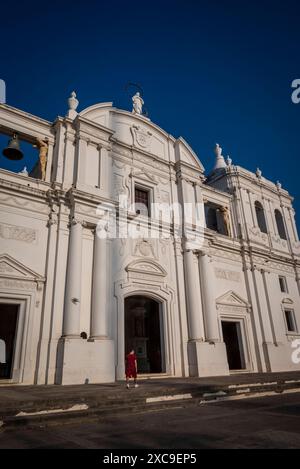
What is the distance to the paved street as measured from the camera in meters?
3.83

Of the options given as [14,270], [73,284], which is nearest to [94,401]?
[73,284]

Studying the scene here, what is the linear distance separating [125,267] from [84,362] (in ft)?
14.0

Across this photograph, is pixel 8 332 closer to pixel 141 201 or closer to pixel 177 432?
pixel 141 201

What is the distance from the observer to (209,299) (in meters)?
14.8

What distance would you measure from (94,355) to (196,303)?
5698mm

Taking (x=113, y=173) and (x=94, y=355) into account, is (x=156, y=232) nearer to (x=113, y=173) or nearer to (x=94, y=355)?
(x=113, y=173)

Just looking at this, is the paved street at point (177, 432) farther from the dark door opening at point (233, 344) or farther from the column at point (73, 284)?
the dark door opening at point (233, 344)

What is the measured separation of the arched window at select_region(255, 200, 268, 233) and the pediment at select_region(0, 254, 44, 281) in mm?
16307

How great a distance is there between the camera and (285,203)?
2402 cm

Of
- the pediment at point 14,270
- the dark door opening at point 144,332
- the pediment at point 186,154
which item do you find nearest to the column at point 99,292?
the pediment at point 14,270

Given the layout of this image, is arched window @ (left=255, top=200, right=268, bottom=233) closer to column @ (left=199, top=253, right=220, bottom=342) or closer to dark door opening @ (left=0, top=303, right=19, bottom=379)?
column @ (left=199, top=253, right=220, bottom=342)

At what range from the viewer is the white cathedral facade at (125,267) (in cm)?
1072

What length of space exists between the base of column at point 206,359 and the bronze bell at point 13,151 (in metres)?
10.5

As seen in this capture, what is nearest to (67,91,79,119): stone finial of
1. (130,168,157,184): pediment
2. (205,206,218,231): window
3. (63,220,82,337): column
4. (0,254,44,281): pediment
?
(130,168,157,184): pediment
